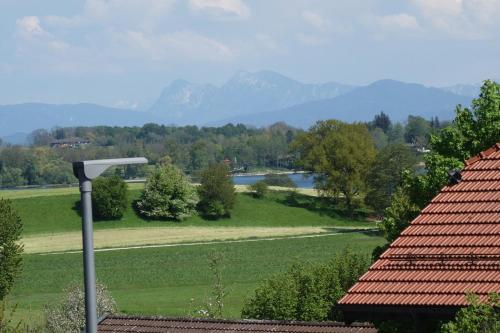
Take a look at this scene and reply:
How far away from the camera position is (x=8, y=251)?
44.6m

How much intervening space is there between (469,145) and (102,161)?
50.6ft

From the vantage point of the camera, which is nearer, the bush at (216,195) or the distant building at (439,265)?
the distant building at (439,265)

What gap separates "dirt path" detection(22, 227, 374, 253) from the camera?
82.2 m

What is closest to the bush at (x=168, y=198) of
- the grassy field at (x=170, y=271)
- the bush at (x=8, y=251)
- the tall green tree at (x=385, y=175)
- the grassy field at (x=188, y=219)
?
the grassy field at (x=188, y=219)

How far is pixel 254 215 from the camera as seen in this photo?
101500mm

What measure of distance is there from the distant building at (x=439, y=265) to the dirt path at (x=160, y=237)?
67.5 m

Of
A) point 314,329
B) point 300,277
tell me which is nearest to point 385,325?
point 314,329

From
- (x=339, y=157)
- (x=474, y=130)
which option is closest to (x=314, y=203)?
(x=339, y=157)

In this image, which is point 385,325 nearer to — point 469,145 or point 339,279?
point 469,145

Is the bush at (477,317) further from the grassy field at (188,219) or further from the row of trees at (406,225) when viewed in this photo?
the grassy field at (188,219)

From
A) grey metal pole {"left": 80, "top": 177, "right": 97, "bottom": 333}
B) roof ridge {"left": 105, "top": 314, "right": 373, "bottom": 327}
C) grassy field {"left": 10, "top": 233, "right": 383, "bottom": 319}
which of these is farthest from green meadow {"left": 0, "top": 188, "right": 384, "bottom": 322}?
grey metal pole {"left": 80, "top": 177, "right": 97, "bottom": 333}

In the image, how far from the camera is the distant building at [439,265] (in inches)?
486

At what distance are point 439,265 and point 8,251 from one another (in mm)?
34638

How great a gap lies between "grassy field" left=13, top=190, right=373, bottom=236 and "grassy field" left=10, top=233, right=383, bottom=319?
14.8 meters
